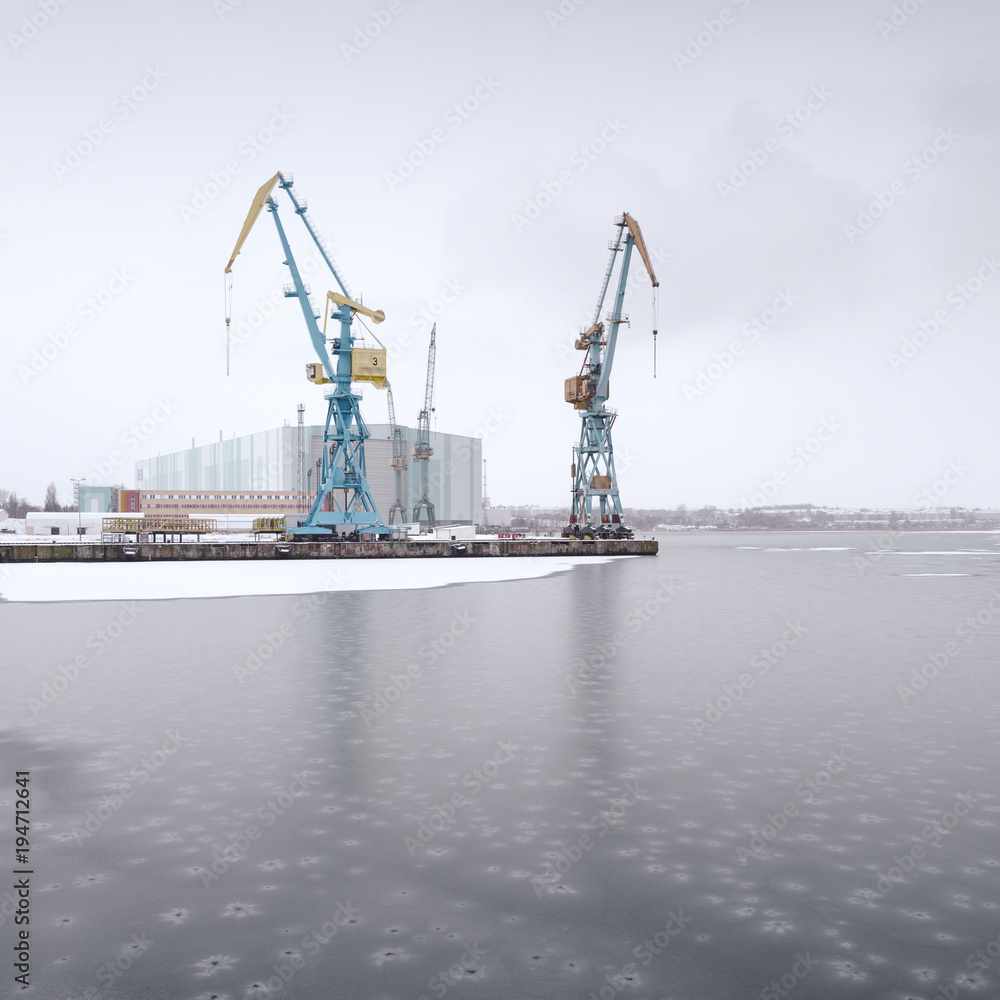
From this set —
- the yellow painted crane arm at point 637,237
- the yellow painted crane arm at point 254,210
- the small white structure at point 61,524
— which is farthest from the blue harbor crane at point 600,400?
the small white structure at point 61,524

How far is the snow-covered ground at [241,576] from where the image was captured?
30.1 meters

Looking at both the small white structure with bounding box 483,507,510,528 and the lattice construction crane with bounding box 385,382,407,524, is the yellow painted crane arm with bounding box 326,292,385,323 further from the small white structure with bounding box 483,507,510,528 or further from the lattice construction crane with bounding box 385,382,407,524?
the small white structure with bounding box 483,507,510,528

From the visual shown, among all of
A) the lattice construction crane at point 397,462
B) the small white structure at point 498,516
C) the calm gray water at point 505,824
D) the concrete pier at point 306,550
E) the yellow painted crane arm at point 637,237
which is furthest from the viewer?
the small white structure at point 498,516

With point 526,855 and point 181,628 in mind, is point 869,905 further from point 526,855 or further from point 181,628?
point 181,628

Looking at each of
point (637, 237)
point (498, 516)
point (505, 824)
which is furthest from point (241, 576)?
point (498, 516)

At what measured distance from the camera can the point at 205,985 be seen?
466 centimetres

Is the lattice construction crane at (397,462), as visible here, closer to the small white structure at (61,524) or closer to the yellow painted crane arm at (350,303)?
the small white structure at (61,524)

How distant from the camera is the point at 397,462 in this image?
391ft

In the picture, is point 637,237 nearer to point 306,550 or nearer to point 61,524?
point 306,550

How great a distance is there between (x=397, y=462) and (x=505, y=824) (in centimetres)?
11332

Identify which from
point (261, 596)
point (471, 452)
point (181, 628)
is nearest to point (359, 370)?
point (261, 596)

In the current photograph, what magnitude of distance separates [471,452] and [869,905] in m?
135

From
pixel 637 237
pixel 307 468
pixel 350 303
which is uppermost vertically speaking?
pixel 637 237

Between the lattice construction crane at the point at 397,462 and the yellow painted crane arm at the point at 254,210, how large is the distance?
2260 inches
